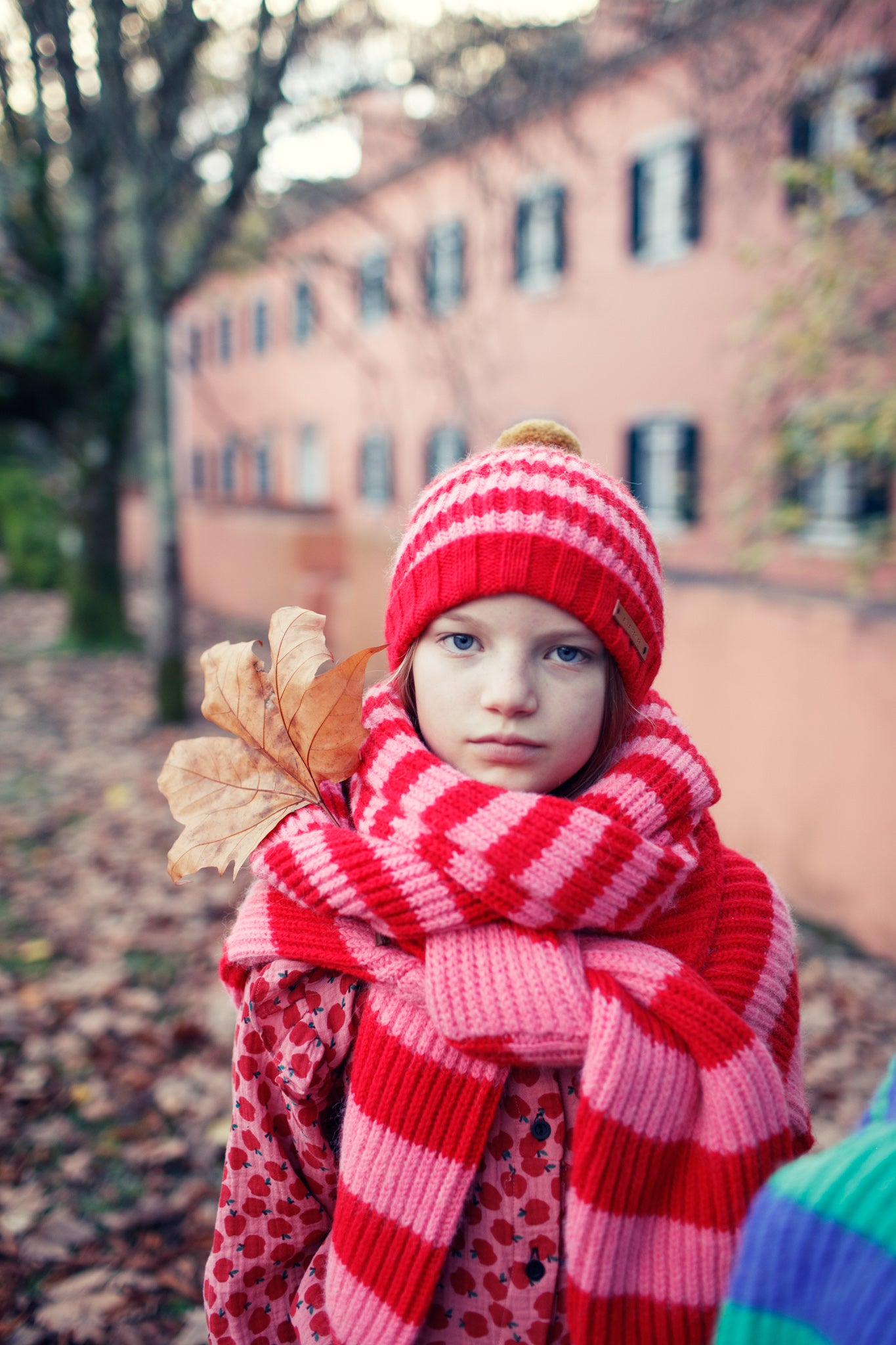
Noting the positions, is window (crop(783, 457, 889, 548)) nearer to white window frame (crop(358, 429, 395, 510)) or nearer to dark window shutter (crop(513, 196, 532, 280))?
dark window shutter (crop(513, 196, 532, 280))

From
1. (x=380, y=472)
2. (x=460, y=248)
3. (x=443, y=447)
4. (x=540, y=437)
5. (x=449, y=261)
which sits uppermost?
(x=449, y=261)

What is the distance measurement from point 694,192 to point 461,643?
453 inches

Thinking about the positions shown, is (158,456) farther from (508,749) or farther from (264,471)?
(264,471)

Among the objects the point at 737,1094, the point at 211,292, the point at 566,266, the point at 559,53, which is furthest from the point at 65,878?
the point at 211,292

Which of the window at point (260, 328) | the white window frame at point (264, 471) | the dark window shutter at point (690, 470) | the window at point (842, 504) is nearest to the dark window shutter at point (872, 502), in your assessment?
the window at point (842, 504)

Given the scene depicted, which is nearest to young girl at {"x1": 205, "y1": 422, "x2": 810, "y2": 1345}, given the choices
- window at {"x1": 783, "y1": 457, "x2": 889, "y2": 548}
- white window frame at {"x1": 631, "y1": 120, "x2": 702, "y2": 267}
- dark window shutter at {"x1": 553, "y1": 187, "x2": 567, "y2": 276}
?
window at {"x1": 783, "y1": 457, "x2": 889, "y2": 548}

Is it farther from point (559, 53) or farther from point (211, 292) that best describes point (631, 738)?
point (211, 292)

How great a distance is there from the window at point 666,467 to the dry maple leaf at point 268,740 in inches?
413

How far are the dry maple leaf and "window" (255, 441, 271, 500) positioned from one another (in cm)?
2138

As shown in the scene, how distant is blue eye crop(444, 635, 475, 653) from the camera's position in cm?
137

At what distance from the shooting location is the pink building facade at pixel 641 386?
4.66m

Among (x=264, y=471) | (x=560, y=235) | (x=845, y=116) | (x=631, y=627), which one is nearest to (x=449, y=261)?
(x=560, y=235)

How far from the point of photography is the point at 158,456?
7.60 metres

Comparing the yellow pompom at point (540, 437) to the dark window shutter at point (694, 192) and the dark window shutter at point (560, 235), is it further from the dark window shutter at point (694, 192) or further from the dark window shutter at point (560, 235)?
the dark window shutter at point (560, 235)
